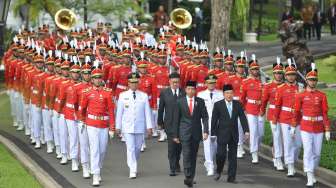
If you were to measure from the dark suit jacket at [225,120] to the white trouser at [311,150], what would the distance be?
43.6 inches

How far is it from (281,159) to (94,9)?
70.5 ft

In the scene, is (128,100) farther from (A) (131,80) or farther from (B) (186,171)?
(B) (186,171)

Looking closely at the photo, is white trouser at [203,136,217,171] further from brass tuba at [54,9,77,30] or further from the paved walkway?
brass tuba at [54,9,77,30]

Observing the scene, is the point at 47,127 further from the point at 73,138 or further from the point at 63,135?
the point at 73,138

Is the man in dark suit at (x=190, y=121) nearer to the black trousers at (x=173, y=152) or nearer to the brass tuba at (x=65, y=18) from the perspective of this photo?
the black trousers at (x=173, y=152)

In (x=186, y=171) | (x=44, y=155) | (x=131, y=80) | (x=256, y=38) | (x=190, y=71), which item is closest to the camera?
(x=186, y=171)

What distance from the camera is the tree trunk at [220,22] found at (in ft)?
86.5

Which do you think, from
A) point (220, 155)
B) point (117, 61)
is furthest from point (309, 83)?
point (117, 61)

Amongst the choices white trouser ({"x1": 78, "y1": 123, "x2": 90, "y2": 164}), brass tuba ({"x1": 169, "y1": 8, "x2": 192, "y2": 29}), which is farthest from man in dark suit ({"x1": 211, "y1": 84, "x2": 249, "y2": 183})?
brass tuba ({"x1": 169, "y1": 8, "x2": 192, "y2": 29})

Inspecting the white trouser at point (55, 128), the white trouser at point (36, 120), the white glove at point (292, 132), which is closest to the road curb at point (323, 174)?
the white glove at point (292, 132)

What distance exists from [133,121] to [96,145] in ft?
3.32

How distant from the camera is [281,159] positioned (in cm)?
1912

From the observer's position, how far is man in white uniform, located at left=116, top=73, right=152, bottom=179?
700 inches

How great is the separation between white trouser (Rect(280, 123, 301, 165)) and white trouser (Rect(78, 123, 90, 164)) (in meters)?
3.65
